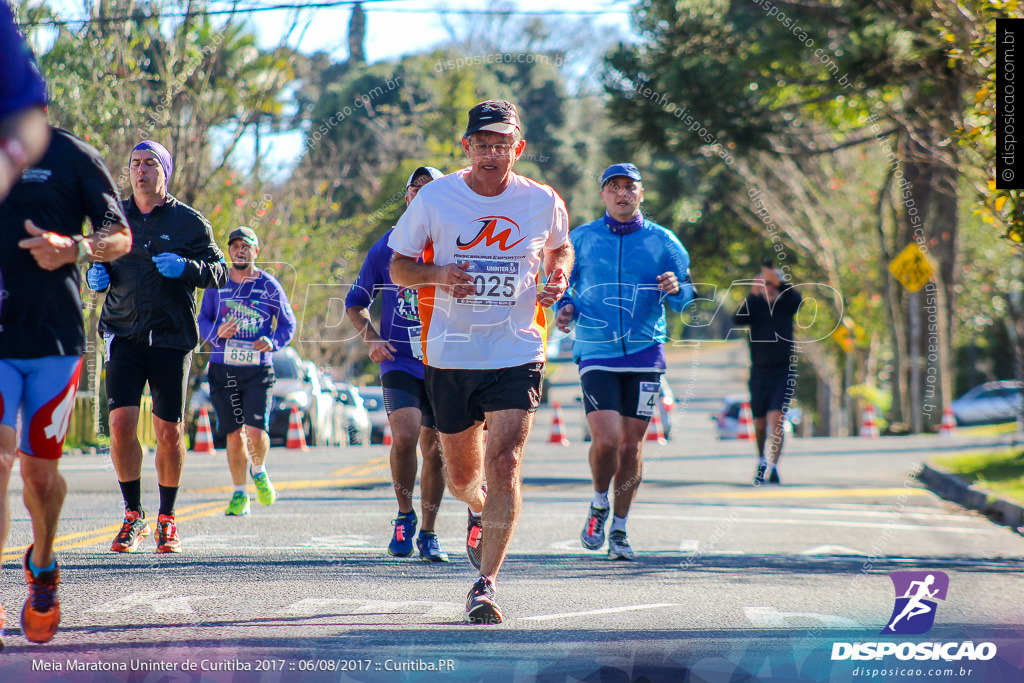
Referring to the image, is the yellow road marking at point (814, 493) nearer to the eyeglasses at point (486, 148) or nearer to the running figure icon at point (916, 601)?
the running figure icon at point (916, 601)

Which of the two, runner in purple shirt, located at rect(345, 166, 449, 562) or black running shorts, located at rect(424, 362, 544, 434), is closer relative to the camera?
black running shorts, located at rect(424, 362, 544, 434)

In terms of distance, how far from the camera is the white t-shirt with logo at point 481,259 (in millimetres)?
5676

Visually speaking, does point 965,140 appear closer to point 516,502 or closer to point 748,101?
point 516,502

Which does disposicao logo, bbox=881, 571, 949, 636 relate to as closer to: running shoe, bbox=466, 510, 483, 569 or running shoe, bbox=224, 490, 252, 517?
running shoe, bbox=466, 510, 483, 569

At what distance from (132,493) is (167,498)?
22 centimetres

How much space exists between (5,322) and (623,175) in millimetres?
4519

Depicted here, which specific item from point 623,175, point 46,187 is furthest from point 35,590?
point 623,175

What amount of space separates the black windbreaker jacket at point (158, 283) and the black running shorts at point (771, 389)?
708 cm

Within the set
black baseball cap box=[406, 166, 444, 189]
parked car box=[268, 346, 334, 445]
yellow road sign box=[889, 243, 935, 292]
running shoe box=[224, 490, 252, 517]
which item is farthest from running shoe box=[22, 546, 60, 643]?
yellow road sign box=[889, 243, 935, 292]

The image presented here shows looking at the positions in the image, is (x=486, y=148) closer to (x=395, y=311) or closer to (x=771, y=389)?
(x=395, y=311)

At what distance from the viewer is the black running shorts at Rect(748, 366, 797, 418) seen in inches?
502

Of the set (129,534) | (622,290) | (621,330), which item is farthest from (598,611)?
(129,534)

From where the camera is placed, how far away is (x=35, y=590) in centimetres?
473

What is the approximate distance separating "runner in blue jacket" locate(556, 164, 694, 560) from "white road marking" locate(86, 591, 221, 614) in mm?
2992
